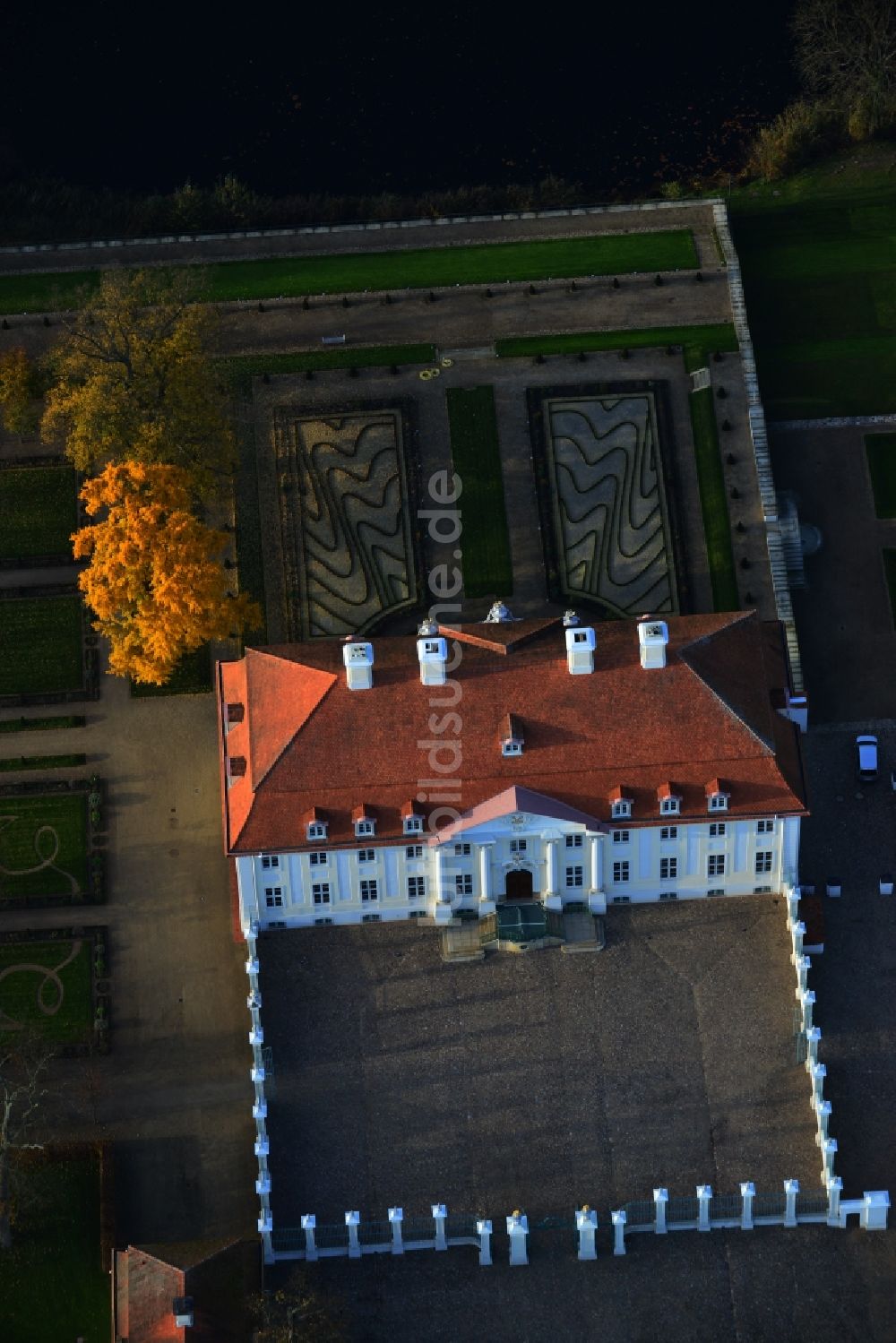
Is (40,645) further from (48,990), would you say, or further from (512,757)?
(512,757)

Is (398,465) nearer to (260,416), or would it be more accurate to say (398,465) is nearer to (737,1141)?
(260,416)

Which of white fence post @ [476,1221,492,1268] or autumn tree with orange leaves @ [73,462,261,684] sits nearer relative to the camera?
white fence post @ [476,1221,492,1268]

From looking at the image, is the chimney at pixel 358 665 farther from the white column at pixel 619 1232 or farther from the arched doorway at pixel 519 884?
the white column at pixel 619 1232

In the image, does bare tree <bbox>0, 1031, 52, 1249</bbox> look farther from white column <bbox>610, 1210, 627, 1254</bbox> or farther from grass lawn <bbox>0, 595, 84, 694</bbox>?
white column <bbox>610, 1210, 627, 1254</bbox>

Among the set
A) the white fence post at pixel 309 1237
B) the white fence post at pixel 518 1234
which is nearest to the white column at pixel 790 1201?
the white fence post at pixel 518 1234

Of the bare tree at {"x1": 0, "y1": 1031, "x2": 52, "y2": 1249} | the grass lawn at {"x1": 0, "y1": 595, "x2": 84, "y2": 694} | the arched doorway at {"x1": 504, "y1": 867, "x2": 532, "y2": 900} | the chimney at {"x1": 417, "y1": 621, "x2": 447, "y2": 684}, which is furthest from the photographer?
the grass lawn at {"x1": 0, "y1": 595, "x2": 84, "y2": 694}

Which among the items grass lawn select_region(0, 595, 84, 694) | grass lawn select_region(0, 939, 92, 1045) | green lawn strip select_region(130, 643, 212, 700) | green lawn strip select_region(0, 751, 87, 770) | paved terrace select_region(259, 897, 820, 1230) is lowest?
paved terrace select_region(259, 897, 820, 1230)

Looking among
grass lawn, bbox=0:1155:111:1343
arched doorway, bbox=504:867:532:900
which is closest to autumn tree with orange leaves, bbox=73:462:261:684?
arched doorway, bbox=504:867:532:900
